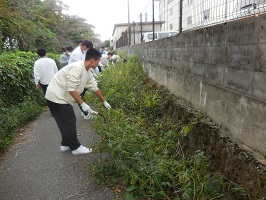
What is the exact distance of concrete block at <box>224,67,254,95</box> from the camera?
2.22 m

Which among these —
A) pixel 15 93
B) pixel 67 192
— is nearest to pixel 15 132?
pixel 15 93

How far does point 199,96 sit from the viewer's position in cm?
338

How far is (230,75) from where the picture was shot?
2.53 m

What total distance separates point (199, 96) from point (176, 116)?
0.75 m

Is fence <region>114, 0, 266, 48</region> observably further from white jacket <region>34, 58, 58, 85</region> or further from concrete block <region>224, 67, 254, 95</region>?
white jacket <region>34, 58, 58, 85</region>

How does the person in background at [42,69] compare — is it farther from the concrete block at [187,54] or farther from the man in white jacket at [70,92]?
the concrete block at [187,54]

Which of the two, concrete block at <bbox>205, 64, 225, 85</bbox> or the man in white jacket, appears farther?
the man in white jacket

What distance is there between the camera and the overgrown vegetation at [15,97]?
4.32 metres

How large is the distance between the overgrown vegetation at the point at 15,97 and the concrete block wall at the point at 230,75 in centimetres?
361

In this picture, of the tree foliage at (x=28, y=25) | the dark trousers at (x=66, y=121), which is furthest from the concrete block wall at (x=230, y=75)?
the tree foliage at (x=28, y=25)

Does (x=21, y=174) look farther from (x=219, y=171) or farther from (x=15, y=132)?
(x=219, y=171)

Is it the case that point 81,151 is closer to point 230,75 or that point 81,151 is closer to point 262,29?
point 230,75

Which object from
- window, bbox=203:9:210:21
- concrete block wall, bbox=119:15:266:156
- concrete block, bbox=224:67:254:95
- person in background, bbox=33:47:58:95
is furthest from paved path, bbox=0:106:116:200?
window, bbox=203:9:210:21

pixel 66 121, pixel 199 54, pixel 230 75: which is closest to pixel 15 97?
pixel 66 121
